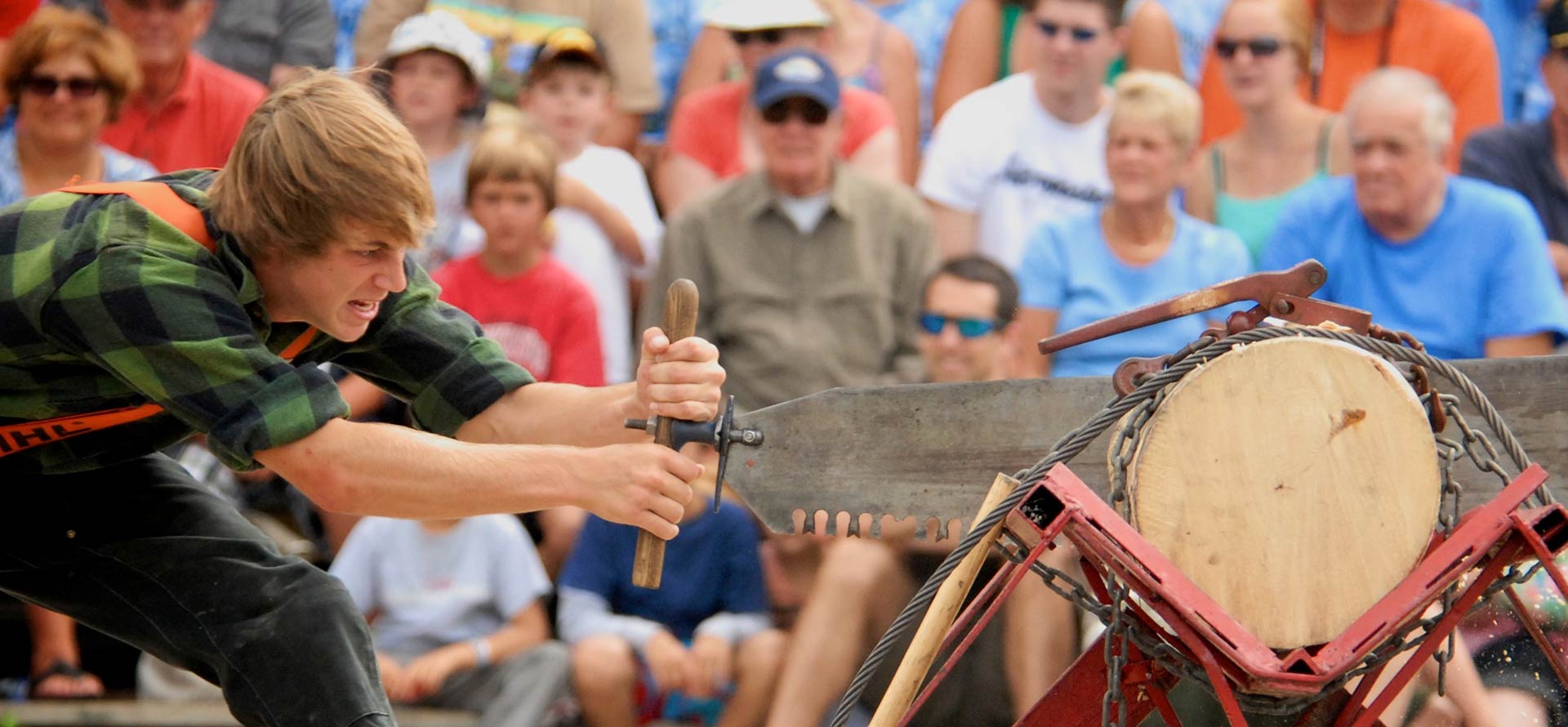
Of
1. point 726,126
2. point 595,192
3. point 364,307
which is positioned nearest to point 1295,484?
point 364,307

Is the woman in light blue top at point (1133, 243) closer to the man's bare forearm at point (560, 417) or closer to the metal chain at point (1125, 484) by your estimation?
the man's bare forearm at point (560, 417)

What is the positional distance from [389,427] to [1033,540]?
1114 mm

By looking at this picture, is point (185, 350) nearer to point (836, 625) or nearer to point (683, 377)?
point (683, 377)

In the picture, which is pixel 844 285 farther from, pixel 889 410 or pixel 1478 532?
pixel 1478 532

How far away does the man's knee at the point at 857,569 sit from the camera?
201 inches

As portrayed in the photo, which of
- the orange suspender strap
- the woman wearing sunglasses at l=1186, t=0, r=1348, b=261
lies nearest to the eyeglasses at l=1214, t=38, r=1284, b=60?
the woman wearing sunglasses at l=1186, t=0, r=1348, b=261

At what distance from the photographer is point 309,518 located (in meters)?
5.95

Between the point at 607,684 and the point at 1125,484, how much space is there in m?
2.63

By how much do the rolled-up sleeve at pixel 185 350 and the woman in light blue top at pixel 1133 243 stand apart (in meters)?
3.04

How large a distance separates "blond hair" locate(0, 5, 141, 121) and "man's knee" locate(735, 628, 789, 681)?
9.29ft

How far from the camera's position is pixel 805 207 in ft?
19.5

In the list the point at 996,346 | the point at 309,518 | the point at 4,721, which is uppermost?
the point at 996,346

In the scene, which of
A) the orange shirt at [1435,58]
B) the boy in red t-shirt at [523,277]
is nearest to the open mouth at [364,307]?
the boy in red t-shirt at [523,277]

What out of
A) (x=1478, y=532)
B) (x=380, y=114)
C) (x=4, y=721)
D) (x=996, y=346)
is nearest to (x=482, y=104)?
(x=996, y=346)
